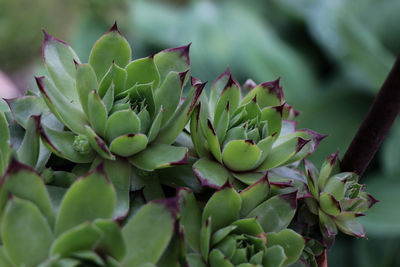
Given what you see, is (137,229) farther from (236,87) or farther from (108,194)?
(236,87)

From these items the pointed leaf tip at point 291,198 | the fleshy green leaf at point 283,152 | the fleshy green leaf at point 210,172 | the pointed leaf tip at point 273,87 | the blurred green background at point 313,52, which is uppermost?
the pointed leaf tip at point 273,87

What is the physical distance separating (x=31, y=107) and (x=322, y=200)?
339 mm

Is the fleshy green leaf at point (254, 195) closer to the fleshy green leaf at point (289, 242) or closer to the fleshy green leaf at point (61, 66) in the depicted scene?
the fleshy green leaf at point (289, 242)

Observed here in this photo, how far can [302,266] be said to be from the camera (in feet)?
1.58

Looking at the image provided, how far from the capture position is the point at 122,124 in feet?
1.54

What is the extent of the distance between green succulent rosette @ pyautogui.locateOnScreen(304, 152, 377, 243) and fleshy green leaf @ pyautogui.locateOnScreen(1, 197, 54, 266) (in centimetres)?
28

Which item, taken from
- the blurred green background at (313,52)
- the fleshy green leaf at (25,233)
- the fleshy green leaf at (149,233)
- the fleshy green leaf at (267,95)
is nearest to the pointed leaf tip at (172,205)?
the fleshy green leaf at (149,233)

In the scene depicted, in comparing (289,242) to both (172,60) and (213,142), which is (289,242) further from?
(172,60)

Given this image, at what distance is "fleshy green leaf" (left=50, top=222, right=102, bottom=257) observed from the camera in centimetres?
36

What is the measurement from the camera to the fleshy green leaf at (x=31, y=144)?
1.38ft

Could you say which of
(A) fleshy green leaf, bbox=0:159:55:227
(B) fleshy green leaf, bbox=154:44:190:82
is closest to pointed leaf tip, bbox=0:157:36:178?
(A) fleshy green leaf, bbox=0:159:55:227

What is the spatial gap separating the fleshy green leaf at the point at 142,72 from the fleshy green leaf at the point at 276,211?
0.60 ft

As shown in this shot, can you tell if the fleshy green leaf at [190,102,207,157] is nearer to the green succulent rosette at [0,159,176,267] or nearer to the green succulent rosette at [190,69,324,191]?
the green succulent rosette at [190,69,324,191]

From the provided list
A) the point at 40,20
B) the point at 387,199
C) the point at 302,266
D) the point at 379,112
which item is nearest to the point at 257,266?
the point at 302,266
